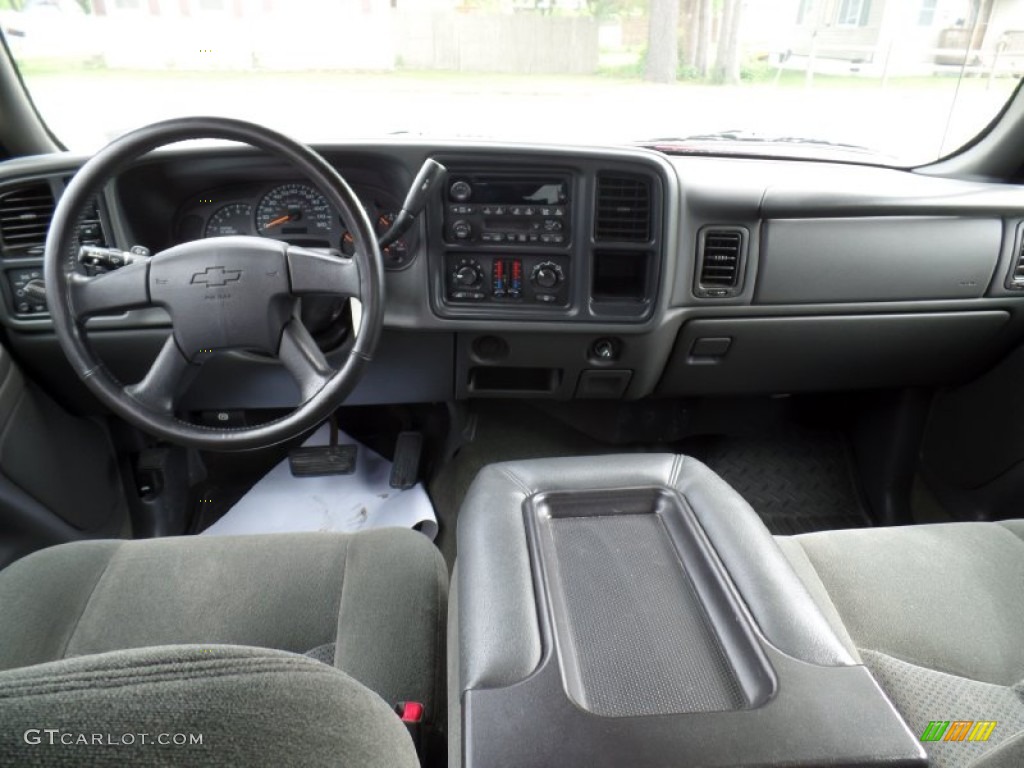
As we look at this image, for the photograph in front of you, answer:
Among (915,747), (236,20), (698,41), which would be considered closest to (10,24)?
(236,20)

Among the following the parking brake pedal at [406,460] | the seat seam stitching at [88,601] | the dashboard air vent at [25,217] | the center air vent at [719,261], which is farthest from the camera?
the parking brake pedal at [406,460]

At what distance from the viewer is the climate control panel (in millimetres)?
1874

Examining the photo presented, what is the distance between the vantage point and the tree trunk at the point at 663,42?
6.02 feet

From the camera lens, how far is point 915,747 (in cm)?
79

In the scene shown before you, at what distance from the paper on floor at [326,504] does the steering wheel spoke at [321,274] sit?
94cm

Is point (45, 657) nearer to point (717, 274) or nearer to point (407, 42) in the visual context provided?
point (407, 42)

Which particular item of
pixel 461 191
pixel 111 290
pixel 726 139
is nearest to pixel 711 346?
pixel 726 139

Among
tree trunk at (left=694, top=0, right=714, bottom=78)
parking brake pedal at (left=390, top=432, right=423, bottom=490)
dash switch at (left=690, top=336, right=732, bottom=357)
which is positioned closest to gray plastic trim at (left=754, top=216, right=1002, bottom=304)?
dash switch at (left=690, top=336, right=732, bottom=357)

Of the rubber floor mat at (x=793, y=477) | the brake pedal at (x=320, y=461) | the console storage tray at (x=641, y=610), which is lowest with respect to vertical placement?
the rubber floor mat at (x=793, y=477)

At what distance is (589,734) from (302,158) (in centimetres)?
111

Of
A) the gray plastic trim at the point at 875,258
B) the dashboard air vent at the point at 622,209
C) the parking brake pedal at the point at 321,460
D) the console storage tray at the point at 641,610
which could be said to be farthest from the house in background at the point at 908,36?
the parking brake pedal at the point at 321,460

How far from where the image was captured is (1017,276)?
200 cm

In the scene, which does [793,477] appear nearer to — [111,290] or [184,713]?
[111,290]

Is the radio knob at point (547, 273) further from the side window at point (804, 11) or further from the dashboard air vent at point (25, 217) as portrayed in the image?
the dashboard air vent at point (25, 217)
